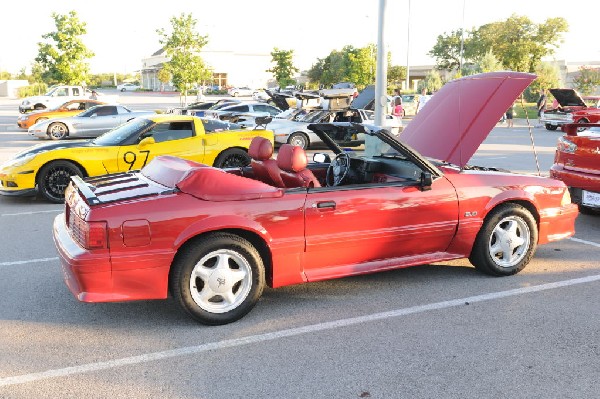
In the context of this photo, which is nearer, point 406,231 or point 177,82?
point 406,231

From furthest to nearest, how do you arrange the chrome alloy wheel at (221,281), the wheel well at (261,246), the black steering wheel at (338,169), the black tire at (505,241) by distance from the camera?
1. the black steering wheel at (338,169)
2. the black tire at (505,241)
3. the wheel well at (261,246)
4. the chrome alloy wheel at (221,281)

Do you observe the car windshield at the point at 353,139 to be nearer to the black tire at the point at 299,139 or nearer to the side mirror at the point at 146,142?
the side mirror at the point at 146,142

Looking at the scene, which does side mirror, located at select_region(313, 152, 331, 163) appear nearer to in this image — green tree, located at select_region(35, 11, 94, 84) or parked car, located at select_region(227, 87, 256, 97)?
green tree, located at select_region(35, 11, 94, 84)

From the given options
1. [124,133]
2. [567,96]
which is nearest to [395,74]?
[567,96]

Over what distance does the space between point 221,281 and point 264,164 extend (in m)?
1.24

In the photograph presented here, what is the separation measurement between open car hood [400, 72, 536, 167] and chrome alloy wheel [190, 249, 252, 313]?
2.58 metres

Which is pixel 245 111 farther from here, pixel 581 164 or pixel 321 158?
pixel 321 158

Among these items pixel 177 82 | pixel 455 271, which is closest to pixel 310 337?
pixel 455 271

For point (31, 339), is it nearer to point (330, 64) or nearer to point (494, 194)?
point (494, 194)

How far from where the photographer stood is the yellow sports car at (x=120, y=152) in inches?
347

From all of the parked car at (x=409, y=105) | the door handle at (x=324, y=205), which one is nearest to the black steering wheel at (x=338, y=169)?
the door handle at (x=324, y=205)

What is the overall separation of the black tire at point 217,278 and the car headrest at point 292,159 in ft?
2.75

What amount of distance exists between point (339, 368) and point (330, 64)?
78.0m

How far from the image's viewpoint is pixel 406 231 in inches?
190
